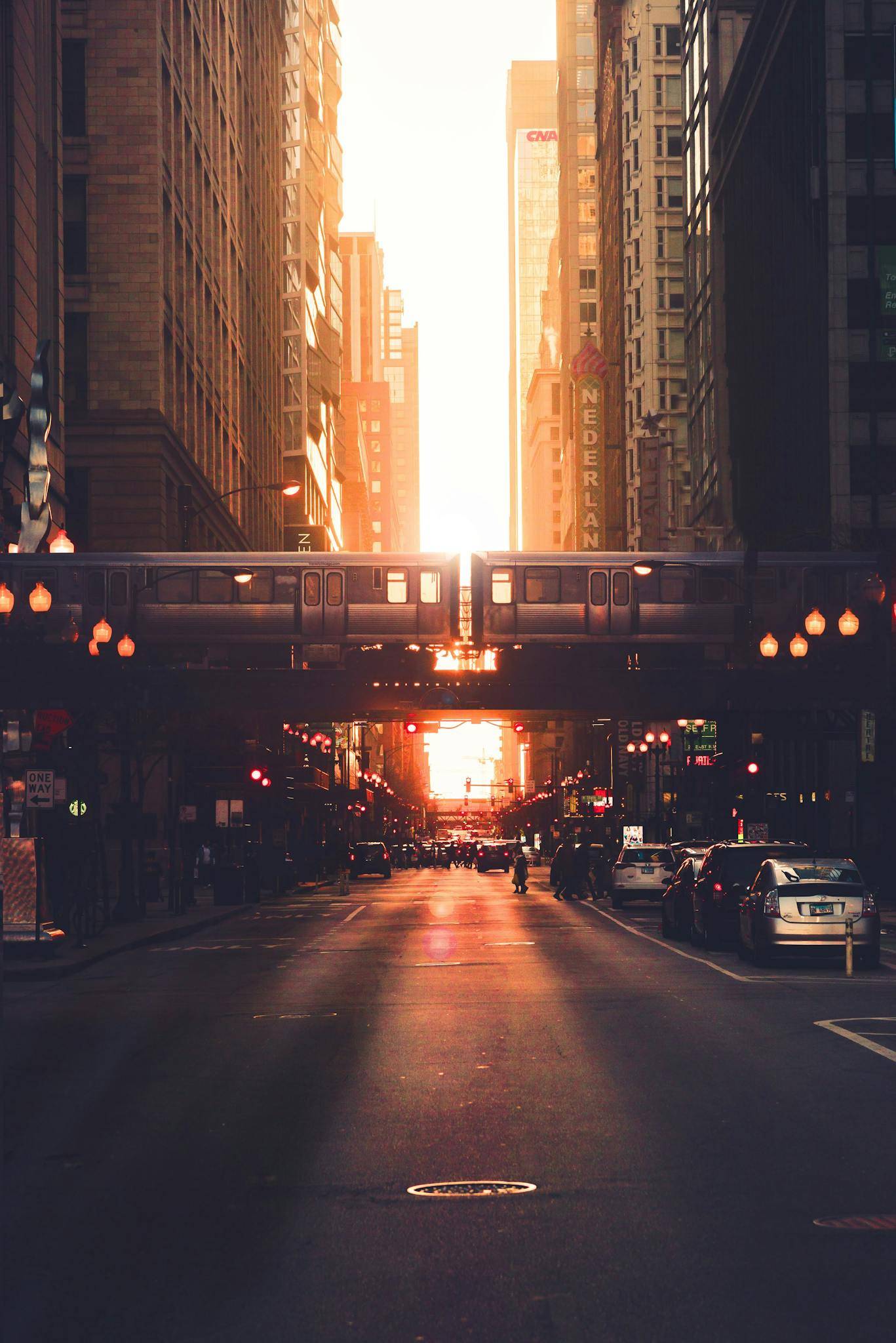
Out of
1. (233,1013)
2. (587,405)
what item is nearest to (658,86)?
(587,405)

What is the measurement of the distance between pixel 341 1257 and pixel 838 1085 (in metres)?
6.01

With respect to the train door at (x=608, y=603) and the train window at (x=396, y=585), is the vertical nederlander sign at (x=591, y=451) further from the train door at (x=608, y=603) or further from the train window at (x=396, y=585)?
the train window at (x=396, y=585)

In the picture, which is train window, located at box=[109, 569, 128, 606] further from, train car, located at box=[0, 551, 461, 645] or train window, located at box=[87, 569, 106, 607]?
train window, located at box=[87, 569, 106, 607]

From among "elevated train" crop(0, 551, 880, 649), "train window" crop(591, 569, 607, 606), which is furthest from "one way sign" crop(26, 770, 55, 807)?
"train window" crop(591, 569, 607, 606)

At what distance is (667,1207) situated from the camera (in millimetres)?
8789

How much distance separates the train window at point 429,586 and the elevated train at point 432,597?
27 mm

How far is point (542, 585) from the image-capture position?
50.9 m

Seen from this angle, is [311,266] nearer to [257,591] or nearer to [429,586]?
[257,591]

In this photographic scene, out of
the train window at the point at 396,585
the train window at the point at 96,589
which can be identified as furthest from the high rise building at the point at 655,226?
the train window at the point at 96,589

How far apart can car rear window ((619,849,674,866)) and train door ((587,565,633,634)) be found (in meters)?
6.66

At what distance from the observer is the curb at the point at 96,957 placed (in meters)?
24.7

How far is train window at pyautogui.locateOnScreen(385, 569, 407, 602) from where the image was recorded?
50.7m

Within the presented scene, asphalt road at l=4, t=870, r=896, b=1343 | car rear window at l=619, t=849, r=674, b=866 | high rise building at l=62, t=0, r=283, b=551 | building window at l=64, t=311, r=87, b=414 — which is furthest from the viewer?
building window at l=64, t=311, r=87, b=414

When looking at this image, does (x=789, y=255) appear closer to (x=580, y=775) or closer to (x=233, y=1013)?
(x=233, y=1013)
